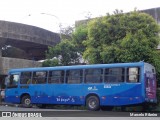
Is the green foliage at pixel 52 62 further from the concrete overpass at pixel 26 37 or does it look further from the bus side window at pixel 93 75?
the bus side window at pixel 93 75

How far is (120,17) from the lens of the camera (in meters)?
23.7

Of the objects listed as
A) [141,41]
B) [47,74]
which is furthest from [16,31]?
[141,41]

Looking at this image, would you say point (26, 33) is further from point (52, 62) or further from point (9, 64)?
point (52, 62)

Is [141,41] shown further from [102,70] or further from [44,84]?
[44,84]

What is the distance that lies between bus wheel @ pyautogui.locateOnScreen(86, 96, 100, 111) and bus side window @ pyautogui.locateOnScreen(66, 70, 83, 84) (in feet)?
4.07

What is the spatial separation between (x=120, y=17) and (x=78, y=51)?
660 centimetres

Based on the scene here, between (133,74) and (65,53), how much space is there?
37.9 feet

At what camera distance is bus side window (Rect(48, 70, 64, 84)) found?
21172 mm

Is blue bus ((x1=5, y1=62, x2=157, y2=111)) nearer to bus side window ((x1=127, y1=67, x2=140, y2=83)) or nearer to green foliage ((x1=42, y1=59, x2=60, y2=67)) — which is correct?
bus side window ((x1=127, y1=67, x2=140, y2=83))

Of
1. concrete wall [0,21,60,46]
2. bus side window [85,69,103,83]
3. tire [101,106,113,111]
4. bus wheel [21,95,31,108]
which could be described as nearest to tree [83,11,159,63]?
bus side window [85,69,103,83]

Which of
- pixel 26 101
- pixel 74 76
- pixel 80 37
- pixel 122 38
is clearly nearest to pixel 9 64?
pixel 80 37

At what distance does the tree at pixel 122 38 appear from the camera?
22078 millimetres

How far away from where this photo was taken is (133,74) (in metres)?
18.5

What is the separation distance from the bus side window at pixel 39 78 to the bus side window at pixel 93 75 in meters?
3.07
